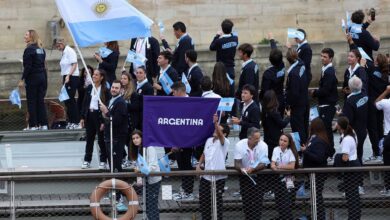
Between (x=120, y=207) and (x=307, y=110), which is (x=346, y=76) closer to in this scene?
(x=307, y=110)

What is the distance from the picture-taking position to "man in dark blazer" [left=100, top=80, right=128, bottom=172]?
59.2 ft

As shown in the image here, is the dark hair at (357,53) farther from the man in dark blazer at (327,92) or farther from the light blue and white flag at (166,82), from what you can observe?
the light blue and white flag at (166,82)

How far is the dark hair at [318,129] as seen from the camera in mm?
17562

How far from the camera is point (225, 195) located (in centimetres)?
1722

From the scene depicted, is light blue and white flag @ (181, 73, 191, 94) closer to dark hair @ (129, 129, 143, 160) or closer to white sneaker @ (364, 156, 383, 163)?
dark hair @ (129, 129, 143, 160)

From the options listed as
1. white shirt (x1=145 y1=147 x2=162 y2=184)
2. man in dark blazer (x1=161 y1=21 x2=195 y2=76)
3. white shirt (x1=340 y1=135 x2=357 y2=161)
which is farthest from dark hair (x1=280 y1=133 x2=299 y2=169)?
man in dark blazer (x1=161 y1=21 x2=195 y2=76)

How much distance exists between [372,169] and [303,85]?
262 cm

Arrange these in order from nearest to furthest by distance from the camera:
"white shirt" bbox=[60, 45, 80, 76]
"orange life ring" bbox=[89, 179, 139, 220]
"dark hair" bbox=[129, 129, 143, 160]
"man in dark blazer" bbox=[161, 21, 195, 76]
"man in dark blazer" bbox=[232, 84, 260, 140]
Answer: "orange life ring" bbox=[89, 179, 139, 220] < "dark hair" bbox=[129, 129, 143, 160] < "man in dark blazer" bbox=[232, 84, 260, 140] < "man in dark blazer" bbox=[161, 21, 195, 76] < "white shirt" bbox=[60, 45, 80, 76]

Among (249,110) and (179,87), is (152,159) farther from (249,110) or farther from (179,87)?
(249,110)

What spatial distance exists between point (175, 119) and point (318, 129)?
6.28 ft

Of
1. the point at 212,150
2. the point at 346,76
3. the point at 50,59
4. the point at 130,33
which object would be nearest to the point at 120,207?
the point at 212,150

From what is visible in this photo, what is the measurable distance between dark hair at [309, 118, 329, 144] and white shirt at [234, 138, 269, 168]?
2.44 ft

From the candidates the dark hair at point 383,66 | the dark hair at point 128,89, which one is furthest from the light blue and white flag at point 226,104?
the dark hair at point 383,66

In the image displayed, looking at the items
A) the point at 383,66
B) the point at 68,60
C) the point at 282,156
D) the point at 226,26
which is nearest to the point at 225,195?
the point at 282,156
